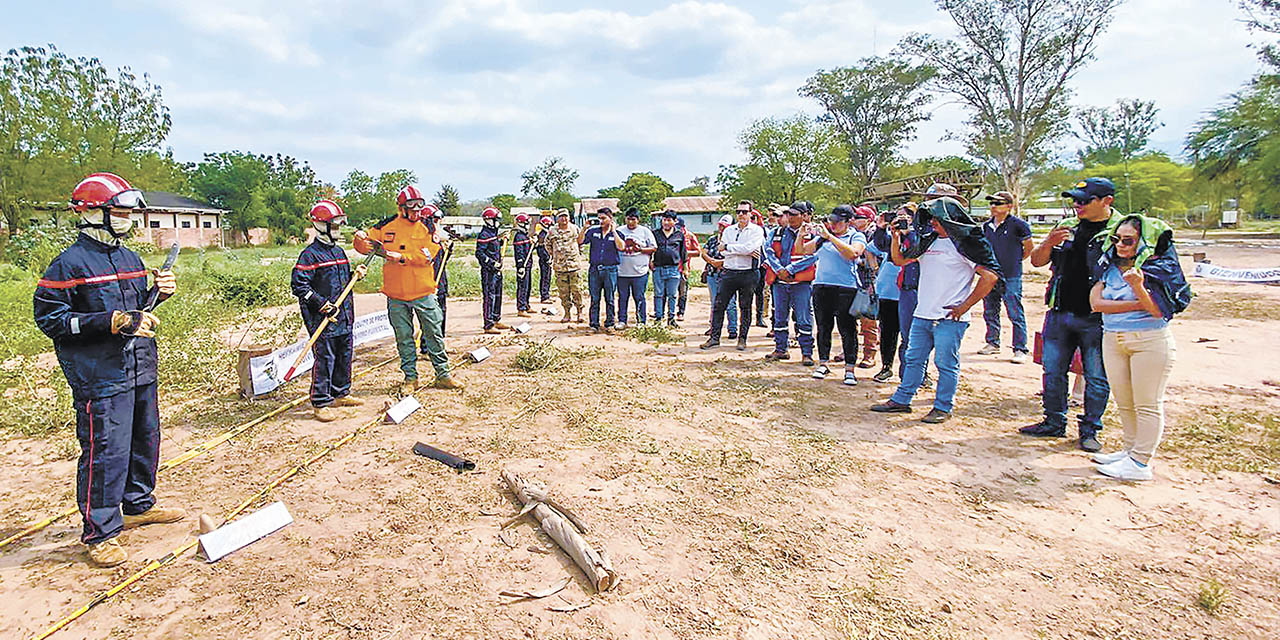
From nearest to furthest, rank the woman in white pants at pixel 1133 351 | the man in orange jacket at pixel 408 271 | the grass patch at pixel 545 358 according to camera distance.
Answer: the woman in white pants at pixel 1133 351, the man in orange jacket at pixel 408 271, the grass patch at pixel 545 358

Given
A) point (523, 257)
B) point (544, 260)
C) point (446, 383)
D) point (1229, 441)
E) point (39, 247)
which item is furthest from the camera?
point (39, 247)

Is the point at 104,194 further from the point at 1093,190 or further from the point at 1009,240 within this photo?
the point at 1009,240

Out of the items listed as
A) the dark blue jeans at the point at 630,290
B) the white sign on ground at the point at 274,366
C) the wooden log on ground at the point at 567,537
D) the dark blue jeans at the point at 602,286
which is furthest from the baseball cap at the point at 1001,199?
the white sign on ground at the point at 274,366

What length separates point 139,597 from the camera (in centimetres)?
299

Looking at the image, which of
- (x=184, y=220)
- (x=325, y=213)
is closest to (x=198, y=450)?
(x=325, y=213)

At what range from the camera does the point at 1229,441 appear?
15.8 feet

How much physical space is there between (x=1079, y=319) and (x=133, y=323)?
5796 mm

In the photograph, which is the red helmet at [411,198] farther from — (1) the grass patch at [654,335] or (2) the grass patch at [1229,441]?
(2) the grass patch at [1229,441]

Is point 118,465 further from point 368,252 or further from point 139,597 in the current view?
point 368,252

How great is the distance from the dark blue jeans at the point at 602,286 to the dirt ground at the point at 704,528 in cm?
367

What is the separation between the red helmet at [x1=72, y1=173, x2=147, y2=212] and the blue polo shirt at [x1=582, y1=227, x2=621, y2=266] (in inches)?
249

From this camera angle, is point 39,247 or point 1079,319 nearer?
point 1079,319

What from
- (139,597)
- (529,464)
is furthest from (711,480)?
(139,597)

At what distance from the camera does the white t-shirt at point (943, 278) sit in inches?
199
